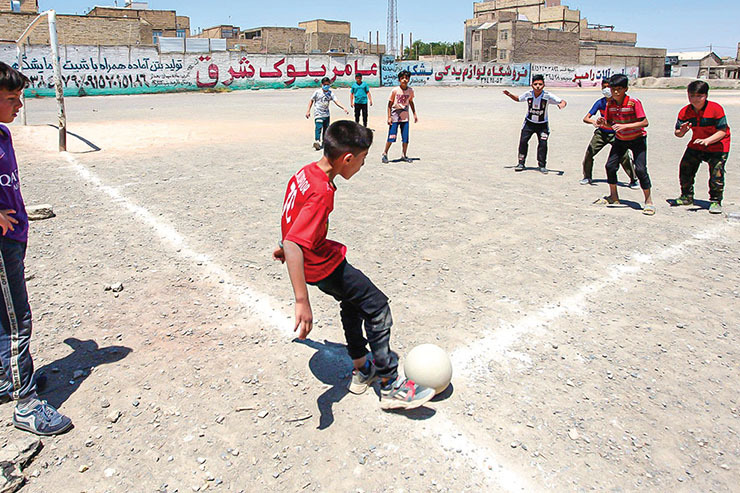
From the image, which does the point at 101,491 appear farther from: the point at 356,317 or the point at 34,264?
the point at 34,264

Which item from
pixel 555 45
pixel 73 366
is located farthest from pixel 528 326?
pixel 555 45

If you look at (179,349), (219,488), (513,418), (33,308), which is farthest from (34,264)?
(513,418)

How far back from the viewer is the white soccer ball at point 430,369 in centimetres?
307

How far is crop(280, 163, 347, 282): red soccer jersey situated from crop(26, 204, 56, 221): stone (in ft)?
17.3

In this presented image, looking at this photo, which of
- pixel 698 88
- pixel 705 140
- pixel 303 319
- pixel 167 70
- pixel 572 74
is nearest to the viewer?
pixel 303 319

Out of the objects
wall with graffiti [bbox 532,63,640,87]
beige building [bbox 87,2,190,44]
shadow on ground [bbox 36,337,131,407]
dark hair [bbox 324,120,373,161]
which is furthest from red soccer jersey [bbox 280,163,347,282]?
beige building [bbox 87,2,190,44]

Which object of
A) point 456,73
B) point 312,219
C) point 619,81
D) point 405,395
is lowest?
point 405,395

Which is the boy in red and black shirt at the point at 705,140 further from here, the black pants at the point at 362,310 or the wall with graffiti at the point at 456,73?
the wall with graffiti at the point at 456,73

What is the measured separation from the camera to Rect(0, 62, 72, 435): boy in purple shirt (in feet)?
8.95

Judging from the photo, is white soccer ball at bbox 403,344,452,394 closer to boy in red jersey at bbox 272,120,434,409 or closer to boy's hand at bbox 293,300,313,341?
boy in red jersey at bbox 272,120,434,409

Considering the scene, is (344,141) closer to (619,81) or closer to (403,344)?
(403,344)

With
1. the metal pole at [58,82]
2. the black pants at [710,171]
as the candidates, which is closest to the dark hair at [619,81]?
the black pants at [710,171]

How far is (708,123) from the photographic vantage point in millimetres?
7160

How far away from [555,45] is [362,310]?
243ft
